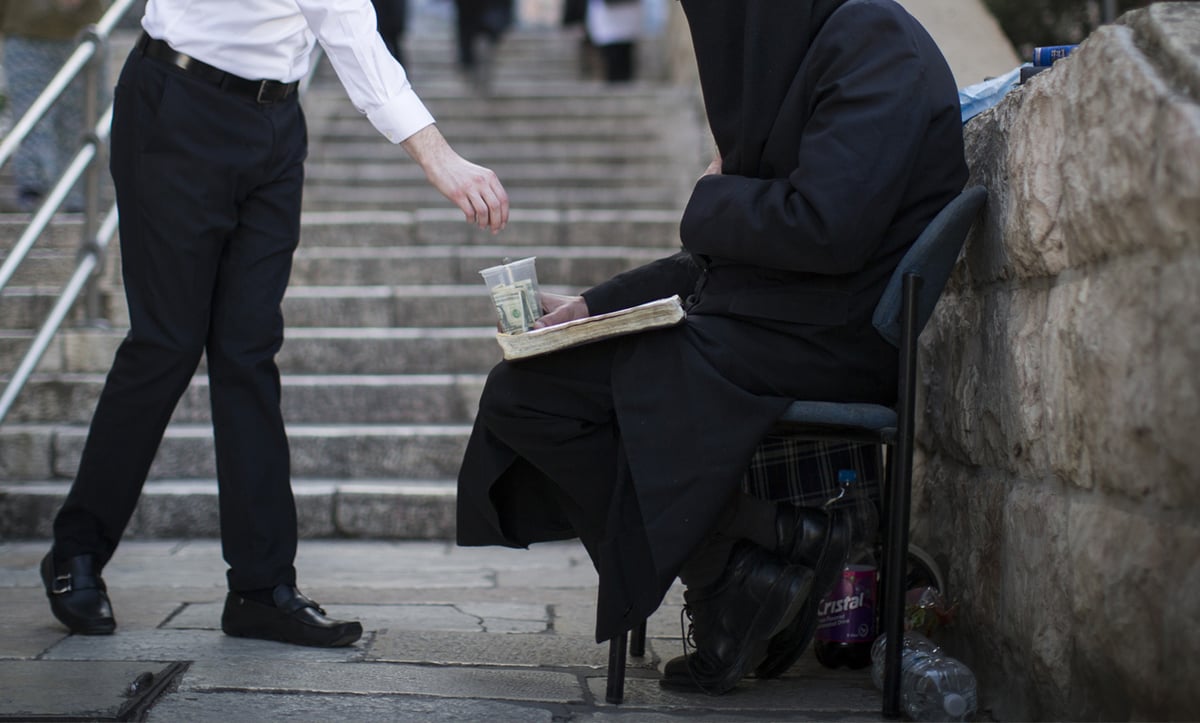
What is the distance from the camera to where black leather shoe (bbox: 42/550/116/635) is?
9.09ft

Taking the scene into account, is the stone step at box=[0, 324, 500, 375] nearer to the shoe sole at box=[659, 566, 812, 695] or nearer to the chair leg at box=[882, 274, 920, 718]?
the shoe sole at box=[659, 566, 812, 695]

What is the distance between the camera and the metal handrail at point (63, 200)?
13.4 ft

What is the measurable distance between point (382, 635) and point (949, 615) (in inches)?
47.1

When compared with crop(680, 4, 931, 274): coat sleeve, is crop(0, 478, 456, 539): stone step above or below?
below

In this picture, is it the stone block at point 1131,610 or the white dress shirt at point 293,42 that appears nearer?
the stone block at point 1131,610

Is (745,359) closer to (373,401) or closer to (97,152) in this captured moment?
(373,401)

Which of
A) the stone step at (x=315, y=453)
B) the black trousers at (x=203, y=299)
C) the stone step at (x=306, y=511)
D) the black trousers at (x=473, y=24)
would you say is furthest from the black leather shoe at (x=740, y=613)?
the black trousers at (x=473, y=24)

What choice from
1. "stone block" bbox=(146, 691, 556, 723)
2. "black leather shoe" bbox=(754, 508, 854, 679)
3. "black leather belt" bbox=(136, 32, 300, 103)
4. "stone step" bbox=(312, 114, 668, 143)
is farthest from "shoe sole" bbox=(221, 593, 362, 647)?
"stone step" bbox=(312, 114, 668, 143)

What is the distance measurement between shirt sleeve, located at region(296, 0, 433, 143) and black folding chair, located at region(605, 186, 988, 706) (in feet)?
3.26

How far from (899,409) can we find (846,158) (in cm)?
Result: 45

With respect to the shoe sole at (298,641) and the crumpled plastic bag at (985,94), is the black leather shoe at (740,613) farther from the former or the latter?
the crumpled plastic bag at (985,94)

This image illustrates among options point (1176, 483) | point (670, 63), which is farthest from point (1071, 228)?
point (670, 63)

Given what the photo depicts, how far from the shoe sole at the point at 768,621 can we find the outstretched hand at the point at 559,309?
647mm

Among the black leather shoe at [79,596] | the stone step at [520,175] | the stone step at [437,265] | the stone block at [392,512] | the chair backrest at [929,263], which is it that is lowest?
the stone block at [392,512]
